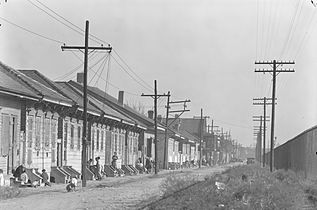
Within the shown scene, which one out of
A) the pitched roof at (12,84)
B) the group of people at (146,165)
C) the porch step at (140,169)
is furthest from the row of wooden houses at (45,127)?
the group of people at (146,165)

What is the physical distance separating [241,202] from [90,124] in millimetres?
29684

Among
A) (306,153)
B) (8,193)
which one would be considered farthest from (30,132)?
(306,153)

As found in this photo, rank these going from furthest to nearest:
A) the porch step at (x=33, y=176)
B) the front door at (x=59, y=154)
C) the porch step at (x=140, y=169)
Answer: the porch step at (x=140, y=169), the front door at (x=59, y=154), the porch step at (x=33, y=176)

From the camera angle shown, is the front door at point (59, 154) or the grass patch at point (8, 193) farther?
the front door at point (59, 154)

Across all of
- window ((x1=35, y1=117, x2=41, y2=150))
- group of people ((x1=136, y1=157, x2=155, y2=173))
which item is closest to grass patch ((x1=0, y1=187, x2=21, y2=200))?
window ((x1=35, y1=117, x2=41, y2=150))

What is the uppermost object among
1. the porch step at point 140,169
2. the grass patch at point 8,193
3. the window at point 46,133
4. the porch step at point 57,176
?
the window at point 46,133

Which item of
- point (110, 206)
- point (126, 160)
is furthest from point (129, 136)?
point (110, 206)

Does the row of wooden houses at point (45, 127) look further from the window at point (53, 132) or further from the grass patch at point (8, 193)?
the grass patch at point (8, 193)

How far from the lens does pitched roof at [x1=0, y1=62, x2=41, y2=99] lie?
28156 millimetres

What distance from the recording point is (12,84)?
30.5 m

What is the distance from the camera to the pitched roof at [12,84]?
28.2m

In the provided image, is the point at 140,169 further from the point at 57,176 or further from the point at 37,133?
the point at 37,133

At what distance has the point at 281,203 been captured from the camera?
17.7 m

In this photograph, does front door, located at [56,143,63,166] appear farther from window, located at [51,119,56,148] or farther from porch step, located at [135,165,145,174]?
porch step, located at [135,165,145,174]
